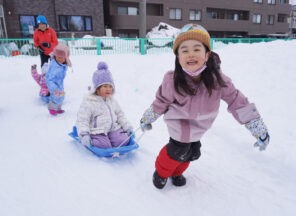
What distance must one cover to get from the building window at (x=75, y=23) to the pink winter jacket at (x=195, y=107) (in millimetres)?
17261

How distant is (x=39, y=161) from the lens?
2.57m

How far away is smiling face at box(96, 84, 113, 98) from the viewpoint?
2.65 m

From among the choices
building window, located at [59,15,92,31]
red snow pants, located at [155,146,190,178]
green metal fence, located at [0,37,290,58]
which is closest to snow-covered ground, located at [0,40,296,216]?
red snow pants, located at [155,146,190,178]

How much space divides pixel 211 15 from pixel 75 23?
591 inches

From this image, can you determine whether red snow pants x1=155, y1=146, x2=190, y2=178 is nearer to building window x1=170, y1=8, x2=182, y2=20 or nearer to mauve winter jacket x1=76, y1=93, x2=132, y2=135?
mauve winter jacket x1=76, y1=93, x2=132, y2=135

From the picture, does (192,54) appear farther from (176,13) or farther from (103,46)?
(176,13)

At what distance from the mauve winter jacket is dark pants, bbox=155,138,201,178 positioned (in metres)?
0.97

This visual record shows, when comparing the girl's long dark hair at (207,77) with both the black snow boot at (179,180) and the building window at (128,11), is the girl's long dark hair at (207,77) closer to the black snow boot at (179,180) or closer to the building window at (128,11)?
the black snow boot at (179,180)

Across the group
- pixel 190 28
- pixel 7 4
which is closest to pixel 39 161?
pixel 190 28

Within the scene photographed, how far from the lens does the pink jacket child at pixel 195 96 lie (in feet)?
5.25

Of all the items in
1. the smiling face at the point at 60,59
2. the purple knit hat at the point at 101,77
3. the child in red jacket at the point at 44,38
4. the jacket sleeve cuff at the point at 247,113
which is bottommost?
the jacket sleeve cuff at the point at 247,113

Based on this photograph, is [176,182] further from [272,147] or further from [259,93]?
[259,93]

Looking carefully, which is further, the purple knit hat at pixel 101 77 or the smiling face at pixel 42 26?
the smiling face at pixel 42 26

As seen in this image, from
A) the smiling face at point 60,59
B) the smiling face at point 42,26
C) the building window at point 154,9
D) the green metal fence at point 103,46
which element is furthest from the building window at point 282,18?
the smiling face at point 60,59
